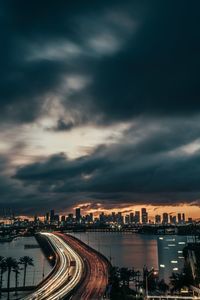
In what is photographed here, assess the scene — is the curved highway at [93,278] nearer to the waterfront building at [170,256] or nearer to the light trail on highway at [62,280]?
the light trail on highway at [62,280]

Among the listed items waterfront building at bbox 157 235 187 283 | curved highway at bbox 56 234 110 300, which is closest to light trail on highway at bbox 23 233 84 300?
curved highway at bbox 56 234 110 300

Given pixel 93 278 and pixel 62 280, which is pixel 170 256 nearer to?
pixel 93 278

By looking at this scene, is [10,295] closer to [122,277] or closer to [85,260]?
[122,277]

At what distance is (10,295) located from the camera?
272ft

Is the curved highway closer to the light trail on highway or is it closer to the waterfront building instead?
the light trail on highway

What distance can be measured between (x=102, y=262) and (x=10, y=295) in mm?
39294

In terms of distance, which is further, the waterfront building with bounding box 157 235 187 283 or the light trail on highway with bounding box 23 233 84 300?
the waterfront building with bounding box 157 235 187 283

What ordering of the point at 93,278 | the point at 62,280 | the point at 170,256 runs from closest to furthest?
the point at 62,280, the point at 93,278, the point at 170,256

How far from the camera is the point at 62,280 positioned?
89.3 metres

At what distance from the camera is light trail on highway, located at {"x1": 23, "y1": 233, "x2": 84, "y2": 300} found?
71.4 metres

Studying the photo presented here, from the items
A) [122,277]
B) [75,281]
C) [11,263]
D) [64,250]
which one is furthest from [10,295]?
[64,250]

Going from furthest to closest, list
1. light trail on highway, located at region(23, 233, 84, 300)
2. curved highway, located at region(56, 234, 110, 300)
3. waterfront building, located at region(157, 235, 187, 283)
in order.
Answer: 1. waterfront building, located at region(157, 235, 187, 283)
2. light trail on highway, located at region(23, 233, 84, 300)
3. curved highway, located at region(56, 234, 110, 300)

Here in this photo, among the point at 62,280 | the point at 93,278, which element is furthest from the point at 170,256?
the point at 62,280

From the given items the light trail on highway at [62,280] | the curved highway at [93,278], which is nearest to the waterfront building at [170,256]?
the curved highway at [93,278]
